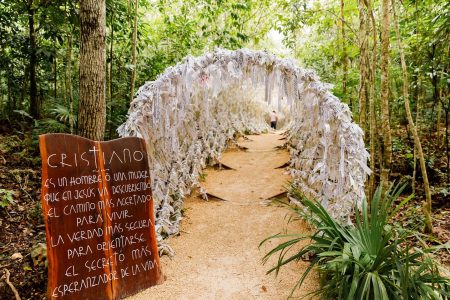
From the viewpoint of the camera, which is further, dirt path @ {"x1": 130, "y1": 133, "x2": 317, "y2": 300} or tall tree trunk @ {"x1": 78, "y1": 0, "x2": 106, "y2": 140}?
tall tree trunk @ {"x1": 78, "y1": 0, "x2": 106, "y2": 140}

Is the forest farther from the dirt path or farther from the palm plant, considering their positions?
the dirt path

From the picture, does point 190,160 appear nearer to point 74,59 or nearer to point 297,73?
point 297,73

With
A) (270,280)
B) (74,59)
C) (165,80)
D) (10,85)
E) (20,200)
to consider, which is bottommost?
(270,280)

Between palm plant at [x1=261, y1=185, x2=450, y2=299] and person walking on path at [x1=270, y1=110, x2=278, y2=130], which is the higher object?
person walking on path at [x1=270, y1=110, x2=278, y2=130]

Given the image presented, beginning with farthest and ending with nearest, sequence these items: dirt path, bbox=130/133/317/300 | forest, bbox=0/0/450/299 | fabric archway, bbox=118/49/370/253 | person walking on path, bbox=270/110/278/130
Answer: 1. person walking on path, bbox=270/110/278/130
2. forest, bbox=0/0/450/299
3. fabric archway, bbox=118/49/370/253
4. dirt path, bbox=130/133/317/300

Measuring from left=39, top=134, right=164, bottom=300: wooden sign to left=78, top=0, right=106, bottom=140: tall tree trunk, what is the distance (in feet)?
2.25

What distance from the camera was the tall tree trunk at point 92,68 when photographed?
9.18ft

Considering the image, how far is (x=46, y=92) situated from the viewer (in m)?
6.47

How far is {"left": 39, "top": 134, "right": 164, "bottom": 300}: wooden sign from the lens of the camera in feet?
6.89

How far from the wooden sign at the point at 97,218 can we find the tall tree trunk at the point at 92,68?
685mm

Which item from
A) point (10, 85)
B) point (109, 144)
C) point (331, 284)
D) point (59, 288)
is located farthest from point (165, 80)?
point (10, 85)

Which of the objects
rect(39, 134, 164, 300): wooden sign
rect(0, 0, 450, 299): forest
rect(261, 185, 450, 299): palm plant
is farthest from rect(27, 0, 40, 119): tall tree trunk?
rect(261, 185, 450, 299): palm plant

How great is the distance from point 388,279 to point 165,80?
8.80 ft

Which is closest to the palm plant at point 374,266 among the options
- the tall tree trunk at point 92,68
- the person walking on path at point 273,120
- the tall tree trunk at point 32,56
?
the tall tree trunk at point 92,68
